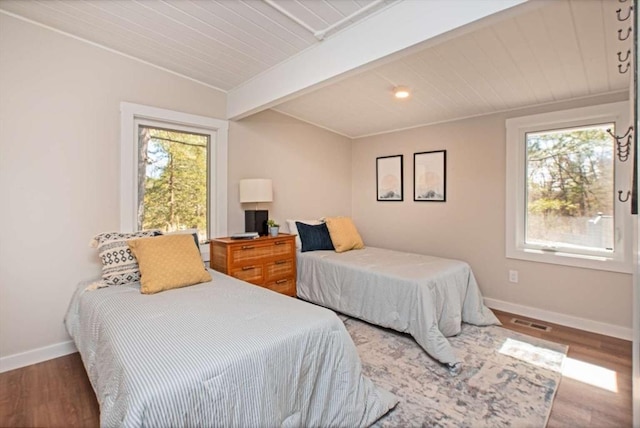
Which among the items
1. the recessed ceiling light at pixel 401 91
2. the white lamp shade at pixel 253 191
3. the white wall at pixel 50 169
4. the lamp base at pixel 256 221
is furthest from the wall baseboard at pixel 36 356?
the recessed ceiling light at pixel 401 91

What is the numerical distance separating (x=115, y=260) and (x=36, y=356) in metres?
0.93

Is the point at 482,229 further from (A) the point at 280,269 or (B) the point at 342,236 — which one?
(A) the point at 280,269

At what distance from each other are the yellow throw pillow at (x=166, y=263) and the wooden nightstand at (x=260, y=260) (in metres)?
0.51

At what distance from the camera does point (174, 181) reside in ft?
9.97

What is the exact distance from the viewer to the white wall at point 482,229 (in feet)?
9.34

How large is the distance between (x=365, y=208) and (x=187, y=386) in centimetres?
380

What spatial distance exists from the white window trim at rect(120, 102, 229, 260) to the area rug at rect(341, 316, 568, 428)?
6.13 ft

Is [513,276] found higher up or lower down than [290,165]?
lower down

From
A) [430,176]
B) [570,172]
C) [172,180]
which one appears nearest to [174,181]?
[172,180]

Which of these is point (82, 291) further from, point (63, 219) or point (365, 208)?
point (365, 208)

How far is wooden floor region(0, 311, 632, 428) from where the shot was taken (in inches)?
67.4

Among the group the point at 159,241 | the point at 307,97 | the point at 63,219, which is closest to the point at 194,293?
the point at 159,241

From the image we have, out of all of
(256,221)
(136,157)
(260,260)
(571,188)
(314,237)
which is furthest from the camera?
(314,237)

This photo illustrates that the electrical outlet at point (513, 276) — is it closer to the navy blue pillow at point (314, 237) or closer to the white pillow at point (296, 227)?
the navy blue pillow at point (314, 237)
